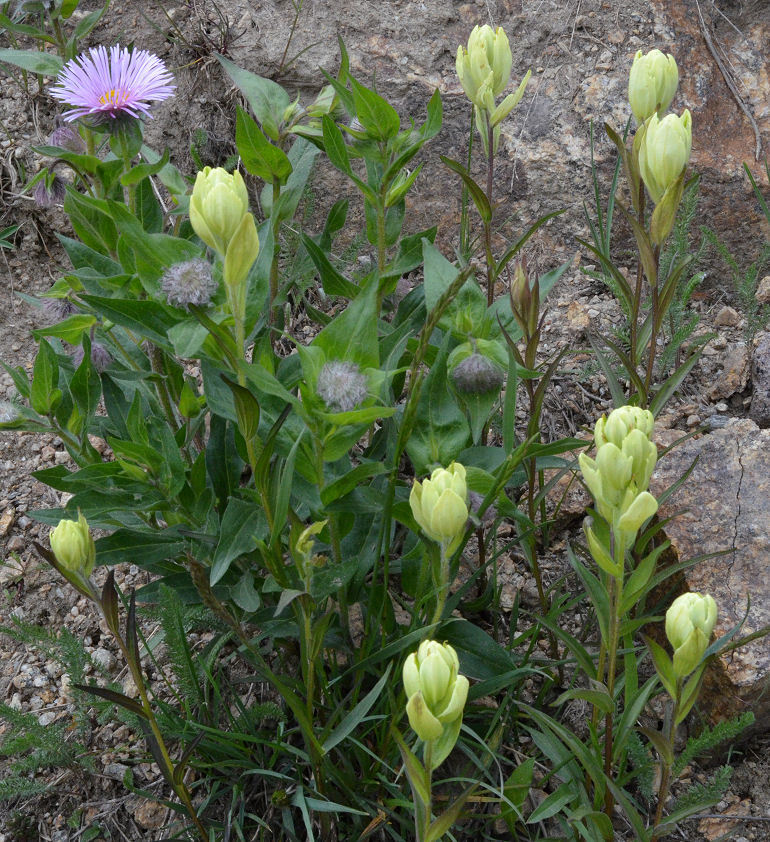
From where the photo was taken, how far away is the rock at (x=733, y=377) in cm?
243

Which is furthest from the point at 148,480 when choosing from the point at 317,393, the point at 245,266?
the point at 245,266

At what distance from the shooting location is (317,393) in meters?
1.48

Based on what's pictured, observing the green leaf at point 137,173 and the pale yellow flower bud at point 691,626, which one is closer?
the pale yellow flower bud at point 691,626

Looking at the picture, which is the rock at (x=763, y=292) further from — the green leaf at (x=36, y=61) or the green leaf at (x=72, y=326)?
the green leaf at (x=36, y=61)

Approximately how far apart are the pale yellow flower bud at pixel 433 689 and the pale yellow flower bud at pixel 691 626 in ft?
1.09

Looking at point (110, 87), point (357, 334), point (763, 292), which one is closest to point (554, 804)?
point (357, 334)

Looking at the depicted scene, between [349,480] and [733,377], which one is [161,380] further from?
[733,377]

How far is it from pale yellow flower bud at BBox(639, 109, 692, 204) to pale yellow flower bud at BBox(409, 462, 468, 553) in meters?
0.71

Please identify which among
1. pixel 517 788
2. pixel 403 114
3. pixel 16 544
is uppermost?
pixel 403 114

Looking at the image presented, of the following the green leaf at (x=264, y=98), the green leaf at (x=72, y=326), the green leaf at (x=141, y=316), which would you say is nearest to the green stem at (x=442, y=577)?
the green leaf at (x=141, y=316)

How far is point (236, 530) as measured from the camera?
1567mm

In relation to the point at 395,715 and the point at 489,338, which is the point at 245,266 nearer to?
the point at 489,338

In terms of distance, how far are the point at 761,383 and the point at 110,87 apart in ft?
5.97

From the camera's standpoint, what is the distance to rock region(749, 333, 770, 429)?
2.29m
